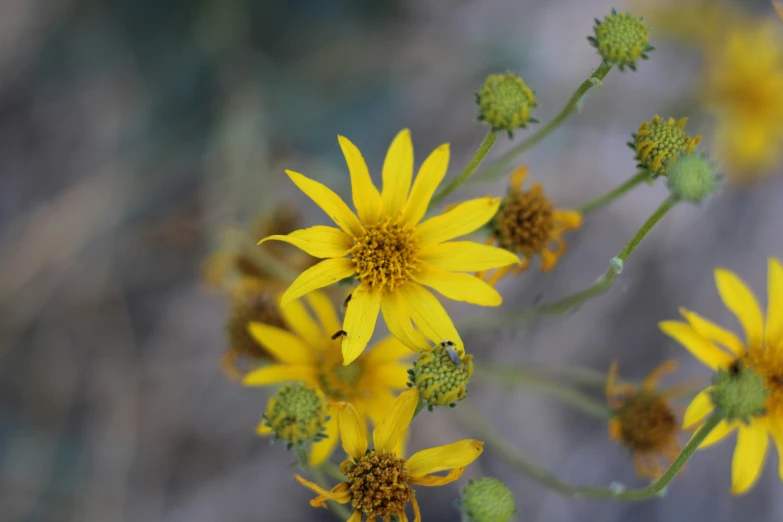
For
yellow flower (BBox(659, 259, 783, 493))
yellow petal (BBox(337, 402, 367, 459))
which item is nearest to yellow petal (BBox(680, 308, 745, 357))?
yellow flower (BBox(659, 259, 783, 493))

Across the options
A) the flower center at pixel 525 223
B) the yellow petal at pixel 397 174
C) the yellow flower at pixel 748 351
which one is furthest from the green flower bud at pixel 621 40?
the yellow flower at pixel 748 351

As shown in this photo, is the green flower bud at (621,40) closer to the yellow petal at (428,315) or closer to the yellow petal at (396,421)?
the yellow petal at (428,315)

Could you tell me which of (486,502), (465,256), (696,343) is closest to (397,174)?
(465,256)

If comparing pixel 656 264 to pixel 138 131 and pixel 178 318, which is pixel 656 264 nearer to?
pixel 178 318

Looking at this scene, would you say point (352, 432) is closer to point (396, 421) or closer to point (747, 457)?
point (396, 421)

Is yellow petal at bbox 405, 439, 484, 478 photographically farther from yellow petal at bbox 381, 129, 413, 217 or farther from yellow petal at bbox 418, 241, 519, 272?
yellow petal at bbox 381, 129, 413, 217

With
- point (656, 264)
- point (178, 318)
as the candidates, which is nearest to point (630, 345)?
point (656, 264)
